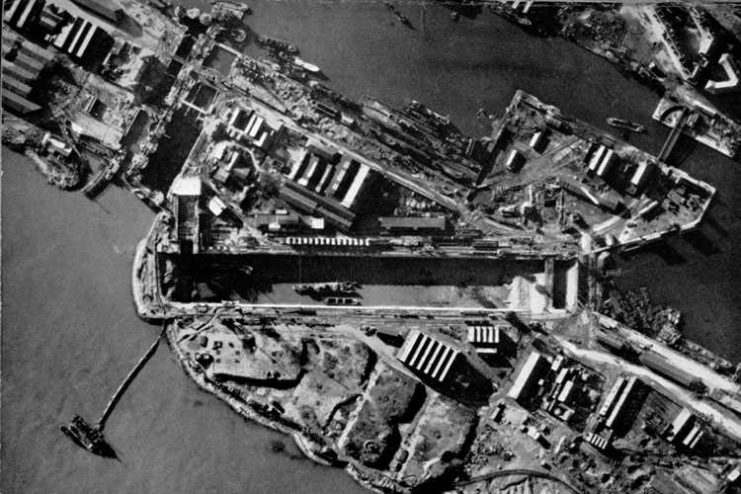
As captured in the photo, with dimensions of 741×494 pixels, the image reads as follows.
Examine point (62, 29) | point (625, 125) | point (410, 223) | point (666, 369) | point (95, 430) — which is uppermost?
point (625, 125)

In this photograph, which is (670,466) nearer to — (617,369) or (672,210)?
(617,369)

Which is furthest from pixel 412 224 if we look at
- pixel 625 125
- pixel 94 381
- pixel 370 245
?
pixel 94 381

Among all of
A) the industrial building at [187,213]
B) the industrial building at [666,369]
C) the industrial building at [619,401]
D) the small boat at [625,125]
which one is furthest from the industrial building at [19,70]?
the industrial building at [666,369]

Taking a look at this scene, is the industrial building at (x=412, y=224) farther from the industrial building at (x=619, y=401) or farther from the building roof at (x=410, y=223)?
the industrial building at (x=619, y=401)

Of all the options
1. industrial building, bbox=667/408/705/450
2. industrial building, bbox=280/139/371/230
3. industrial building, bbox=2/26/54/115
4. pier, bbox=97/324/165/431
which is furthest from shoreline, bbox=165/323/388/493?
industrial building, bbox=667/408/705/450

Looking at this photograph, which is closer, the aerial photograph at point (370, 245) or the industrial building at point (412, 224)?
the aerial photograph at point (370, 245)

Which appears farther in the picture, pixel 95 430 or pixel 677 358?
pixel 677 358

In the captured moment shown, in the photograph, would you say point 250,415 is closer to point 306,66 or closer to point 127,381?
point 127,381
